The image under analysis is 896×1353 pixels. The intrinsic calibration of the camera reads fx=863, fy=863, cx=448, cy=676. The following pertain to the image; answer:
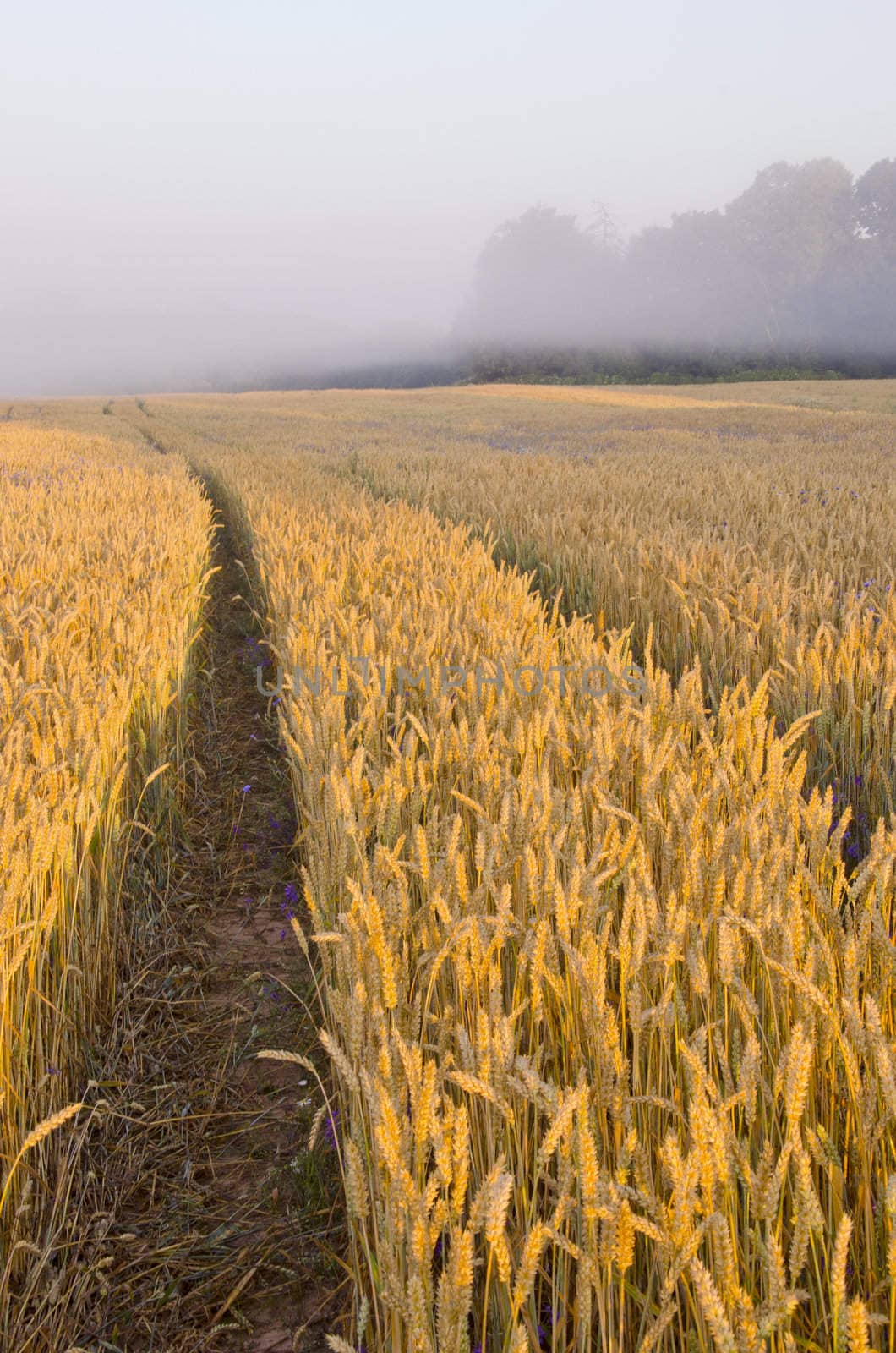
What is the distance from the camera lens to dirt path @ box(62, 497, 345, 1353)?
1375mm

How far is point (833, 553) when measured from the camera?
4598 millimetres

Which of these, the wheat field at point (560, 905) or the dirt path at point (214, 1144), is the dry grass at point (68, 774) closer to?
the wheat field at point (560, 905)

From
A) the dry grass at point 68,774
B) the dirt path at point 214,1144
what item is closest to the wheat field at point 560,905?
the dry grass at point 68,774

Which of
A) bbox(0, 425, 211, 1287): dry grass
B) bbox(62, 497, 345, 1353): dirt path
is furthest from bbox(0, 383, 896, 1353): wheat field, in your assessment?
bbox(62, 497, 345, 1353): dirt path

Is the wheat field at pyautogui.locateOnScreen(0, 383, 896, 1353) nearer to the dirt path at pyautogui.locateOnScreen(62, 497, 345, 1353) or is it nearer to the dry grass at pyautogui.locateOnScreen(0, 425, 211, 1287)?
the dry grass at pyautogui.locateOnScreen(0, 425, 211, 1287)

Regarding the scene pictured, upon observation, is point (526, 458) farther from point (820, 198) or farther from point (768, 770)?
point (820, 198)

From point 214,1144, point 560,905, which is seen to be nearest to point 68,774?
point 214,1144

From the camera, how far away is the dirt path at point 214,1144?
4.51ft

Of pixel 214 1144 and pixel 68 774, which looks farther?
pixel 68 774

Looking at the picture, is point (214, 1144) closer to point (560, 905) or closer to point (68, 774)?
point (68, 774)

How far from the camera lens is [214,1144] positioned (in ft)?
5.72

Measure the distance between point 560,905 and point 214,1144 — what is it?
1167mm

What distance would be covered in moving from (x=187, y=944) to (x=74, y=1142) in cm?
75

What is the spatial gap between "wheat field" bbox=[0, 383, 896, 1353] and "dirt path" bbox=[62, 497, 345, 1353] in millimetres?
143
